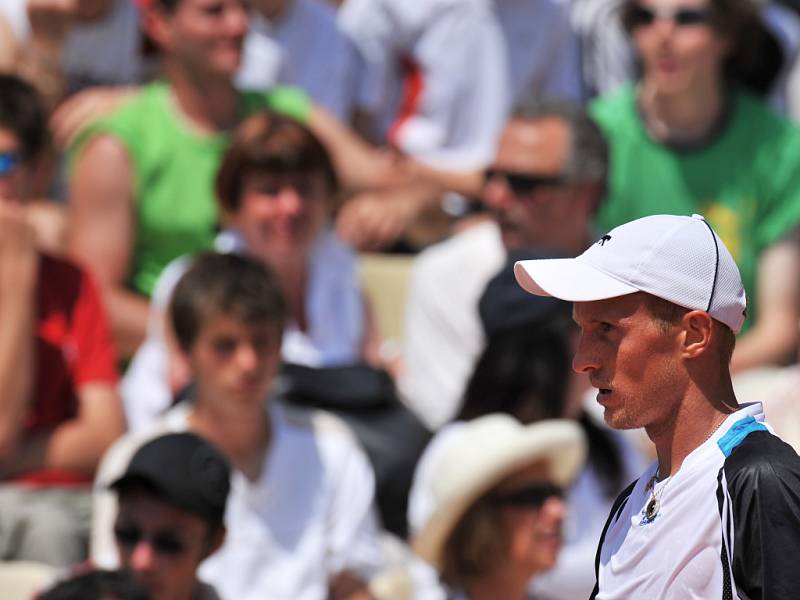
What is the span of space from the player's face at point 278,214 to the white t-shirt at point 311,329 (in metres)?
0.09

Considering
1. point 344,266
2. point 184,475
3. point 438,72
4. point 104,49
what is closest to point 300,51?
point 438,72

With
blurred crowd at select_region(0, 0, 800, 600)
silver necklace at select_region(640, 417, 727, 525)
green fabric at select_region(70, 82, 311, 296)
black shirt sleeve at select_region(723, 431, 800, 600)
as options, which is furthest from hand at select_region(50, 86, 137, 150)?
black shirt sleeve at select_region(723, 431, 800, 600)

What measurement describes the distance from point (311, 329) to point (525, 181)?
0.93 metres

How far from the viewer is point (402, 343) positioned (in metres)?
6.10

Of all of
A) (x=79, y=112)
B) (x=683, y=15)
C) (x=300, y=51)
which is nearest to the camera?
(x=683, y=15)

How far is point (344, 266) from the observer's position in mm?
5816

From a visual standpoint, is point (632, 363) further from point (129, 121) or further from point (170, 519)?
point (129, 121)

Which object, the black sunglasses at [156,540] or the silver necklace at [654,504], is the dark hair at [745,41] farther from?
the silver necklace at [654,504]

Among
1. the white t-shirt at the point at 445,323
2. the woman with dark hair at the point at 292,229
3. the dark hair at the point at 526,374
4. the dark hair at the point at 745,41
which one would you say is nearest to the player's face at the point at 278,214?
the woman with dark hair at the point at 292,229

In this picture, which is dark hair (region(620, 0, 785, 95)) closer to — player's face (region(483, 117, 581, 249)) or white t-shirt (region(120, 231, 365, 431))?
player's face (region(483, 117, 581, 249))

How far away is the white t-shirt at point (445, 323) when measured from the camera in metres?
5.68

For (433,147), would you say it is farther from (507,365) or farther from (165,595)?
(165,595)

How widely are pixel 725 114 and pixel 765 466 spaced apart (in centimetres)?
445

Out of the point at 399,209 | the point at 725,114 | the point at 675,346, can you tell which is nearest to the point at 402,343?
the point at 399,209
